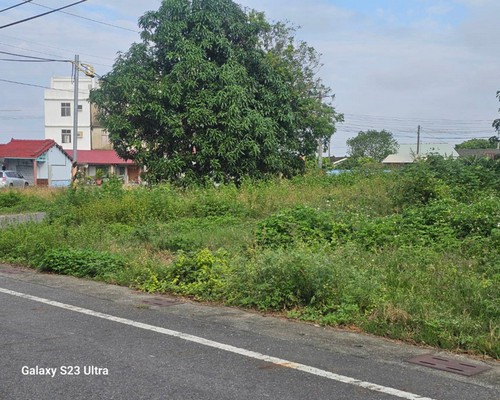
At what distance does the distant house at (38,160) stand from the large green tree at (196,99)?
3009 cm

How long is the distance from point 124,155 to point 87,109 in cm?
4042

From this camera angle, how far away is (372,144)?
83.3 meters

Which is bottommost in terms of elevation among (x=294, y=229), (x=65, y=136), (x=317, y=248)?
(x=317, y=248)

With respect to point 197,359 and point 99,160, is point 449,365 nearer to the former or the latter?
point 197,359

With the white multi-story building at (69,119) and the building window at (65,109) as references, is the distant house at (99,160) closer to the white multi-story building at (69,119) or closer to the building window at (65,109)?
the white multi-story building at (69,119)

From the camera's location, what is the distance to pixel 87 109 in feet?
201

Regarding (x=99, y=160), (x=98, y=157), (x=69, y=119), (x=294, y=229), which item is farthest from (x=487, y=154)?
(x=69, y=119)

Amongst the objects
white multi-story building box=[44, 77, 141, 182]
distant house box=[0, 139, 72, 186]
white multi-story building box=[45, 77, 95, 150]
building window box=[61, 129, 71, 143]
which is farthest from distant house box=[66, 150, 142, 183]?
distant house box=[0, 139, 72, 186]

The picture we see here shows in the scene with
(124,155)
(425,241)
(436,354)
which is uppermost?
(124,155)

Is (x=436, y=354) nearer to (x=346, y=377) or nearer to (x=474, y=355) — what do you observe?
(x=474, y=355)

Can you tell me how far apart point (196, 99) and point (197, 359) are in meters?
16.6

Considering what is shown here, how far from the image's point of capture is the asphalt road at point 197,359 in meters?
4.95

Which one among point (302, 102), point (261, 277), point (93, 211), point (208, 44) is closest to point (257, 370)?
point (261, 277)

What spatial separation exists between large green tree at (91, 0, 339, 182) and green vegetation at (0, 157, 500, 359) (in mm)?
3705
